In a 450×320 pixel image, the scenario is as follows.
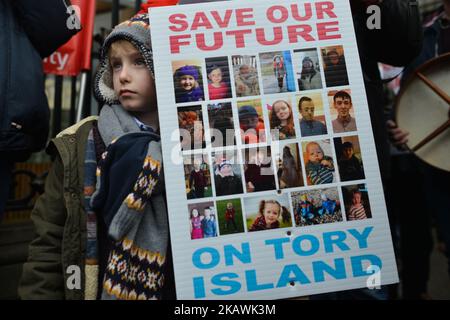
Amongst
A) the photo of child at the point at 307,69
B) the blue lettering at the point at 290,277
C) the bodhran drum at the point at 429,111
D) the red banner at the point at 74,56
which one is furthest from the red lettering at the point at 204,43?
the red banner at the point at 74,56

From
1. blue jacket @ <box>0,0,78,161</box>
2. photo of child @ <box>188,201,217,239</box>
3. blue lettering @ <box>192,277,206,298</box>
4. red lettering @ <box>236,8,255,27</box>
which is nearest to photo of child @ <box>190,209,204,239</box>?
photo of child @ <box>188,201,217,239</box>

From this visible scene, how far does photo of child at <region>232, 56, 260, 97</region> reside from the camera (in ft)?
3.66

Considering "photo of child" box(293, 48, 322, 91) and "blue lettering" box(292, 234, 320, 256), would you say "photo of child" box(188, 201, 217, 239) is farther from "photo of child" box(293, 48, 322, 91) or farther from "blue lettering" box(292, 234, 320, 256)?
"photo of child" box(293, 48, 322, 91)

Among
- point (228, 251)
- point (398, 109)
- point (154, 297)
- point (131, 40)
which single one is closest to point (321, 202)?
point (228, 251)

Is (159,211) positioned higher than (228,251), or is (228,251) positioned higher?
(159,211)

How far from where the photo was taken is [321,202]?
1.08 m

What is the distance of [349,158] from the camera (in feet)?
3.62

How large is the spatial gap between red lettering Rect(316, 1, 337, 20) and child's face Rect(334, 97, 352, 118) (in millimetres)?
251

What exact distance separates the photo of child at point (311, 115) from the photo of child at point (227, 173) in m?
0.21

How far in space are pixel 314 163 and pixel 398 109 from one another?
3.02 ft

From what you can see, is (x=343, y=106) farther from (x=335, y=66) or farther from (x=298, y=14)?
(x=298, y=14)

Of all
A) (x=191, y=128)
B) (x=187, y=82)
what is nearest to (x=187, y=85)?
(x=187, y=82)

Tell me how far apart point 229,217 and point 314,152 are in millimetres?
286

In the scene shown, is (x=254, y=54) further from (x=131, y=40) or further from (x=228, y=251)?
(x=228, y=251)
